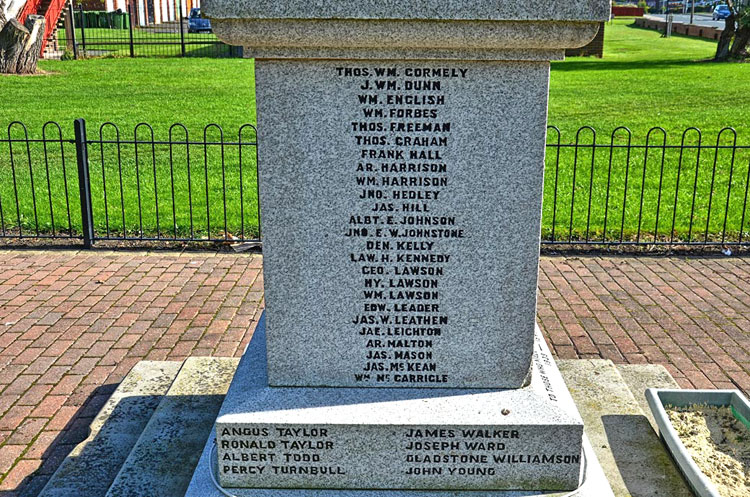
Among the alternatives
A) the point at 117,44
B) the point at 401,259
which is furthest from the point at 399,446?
the point at 117,44

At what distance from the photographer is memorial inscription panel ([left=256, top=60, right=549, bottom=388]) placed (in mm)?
3496

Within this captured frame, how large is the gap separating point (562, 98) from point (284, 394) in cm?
1730

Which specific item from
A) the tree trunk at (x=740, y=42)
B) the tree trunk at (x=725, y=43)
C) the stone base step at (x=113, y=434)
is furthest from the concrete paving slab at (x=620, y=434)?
the tree trunk at (x=725, y=43)

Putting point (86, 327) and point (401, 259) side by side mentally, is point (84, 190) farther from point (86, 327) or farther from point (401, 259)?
point (401, 259)

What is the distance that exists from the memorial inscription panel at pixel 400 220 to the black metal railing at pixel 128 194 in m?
4.74

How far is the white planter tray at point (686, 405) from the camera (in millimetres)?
3537

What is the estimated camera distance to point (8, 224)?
9492mm

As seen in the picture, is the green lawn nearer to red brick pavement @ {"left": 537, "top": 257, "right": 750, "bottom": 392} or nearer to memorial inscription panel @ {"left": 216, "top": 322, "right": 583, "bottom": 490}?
red brick pavement @ {"left": 537, "top": 257, "right": 750, "bottom": 392}

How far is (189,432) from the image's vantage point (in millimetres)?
4191

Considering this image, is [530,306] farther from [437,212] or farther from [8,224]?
[8,224]

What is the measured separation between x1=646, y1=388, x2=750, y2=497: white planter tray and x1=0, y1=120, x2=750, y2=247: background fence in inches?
167

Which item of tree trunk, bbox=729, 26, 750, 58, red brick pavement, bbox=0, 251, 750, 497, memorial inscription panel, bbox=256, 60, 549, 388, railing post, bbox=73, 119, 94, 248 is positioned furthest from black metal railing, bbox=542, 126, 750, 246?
tree trunk, bbox=729, 26, 750, 58

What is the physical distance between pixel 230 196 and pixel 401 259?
7127 millimetres

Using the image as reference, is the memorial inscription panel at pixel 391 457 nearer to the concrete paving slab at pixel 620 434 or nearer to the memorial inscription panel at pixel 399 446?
the memorial inscription panel at pixel 399 446
